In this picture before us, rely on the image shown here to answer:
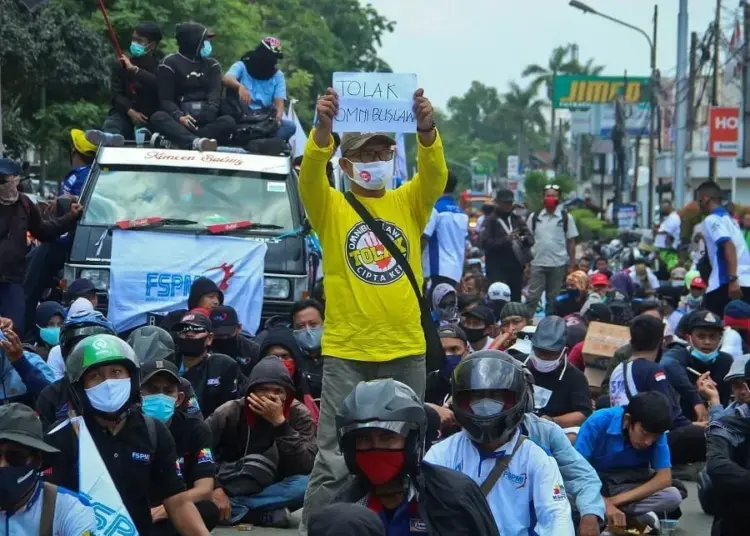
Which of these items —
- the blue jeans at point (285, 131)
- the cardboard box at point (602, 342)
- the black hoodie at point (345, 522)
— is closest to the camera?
the black hoodie at point (345, 522)

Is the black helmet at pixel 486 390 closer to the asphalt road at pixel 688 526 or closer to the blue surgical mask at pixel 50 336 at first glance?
the asphalt road at pixel 688 526

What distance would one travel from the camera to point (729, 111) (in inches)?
1384

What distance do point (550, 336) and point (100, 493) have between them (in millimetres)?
5163

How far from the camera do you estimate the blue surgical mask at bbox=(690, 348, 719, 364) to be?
41.4ft

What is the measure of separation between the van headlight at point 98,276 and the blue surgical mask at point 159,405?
20.4 ft

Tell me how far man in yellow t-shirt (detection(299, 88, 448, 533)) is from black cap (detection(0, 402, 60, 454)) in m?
2.24

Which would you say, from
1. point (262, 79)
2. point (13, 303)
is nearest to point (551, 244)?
point (262, 79)

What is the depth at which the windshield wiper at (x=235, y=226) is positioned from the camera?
13.9 metres

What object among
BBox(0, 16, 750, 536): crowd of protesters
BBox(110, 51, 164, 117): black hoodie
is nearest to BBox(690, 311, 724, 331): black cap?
BBox(0, 16, 750, 536): crowd of protesters

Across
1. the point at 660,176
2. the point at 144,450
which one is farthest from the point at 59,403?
the point at 660,176

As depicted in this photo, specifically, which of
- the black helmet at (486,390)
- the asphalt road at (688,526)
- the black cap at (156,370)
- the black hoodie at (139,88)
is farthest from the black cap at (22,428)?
the black hoodie at (139,88)

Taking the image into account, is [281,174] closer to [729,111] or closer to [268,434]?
[268,434]

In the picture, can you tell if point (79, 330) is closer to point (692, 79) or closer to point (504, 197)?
point (504, 197)

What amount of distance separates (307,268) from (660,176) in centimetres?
4916
